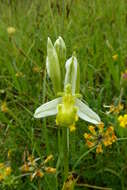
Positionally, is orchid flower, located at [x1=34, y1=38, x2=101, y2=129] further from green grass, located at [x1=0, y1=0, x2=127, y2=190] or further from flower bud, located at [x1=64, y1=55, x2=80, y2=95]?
green grass, located at [x1=0, y1=0, x2=127, y2=190]

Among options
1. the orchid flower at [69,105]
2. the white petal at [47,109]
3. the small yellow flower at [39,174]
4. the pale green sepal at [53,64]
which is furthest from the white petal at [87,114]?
the small yellow flower at [39,174]

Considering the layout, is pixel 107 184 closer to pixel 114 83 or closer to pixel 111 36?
pixel 114 83

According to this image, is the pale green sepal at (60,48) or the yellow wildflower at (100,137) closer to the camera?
the pale green sepal at (60,48)

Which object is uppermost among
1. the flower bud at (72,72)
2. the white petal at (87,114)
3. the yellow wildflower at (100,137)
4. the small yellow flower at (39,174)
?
the flower bud at (72,72)

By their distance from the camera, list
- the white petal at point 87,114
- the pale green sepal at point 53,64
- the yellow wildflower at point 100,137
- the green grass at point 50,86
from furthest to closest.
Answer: the green grass at point 50,86
the yellow wildflower at point 100,137
the white petal at point 87,114
the pale green sepal at point 53,64

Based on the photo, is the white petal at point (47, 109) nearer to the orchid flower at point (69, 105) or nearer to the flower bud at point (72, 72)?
the orchid flower at point (69, 105)

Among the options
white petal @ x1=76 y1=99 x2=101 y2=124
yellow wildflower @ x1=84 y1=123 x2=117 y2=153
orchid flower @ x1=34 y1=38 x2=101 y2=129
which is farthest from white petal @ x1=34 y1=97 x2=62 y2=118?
yellow wildflower @ x1=84 y1=123 x2=117 y2=153

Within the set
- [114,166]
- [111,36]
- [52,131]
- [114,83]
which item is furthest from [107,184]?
[111,36]

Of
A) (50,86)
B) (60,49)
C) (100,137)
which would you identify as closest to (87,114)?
(100,137)
